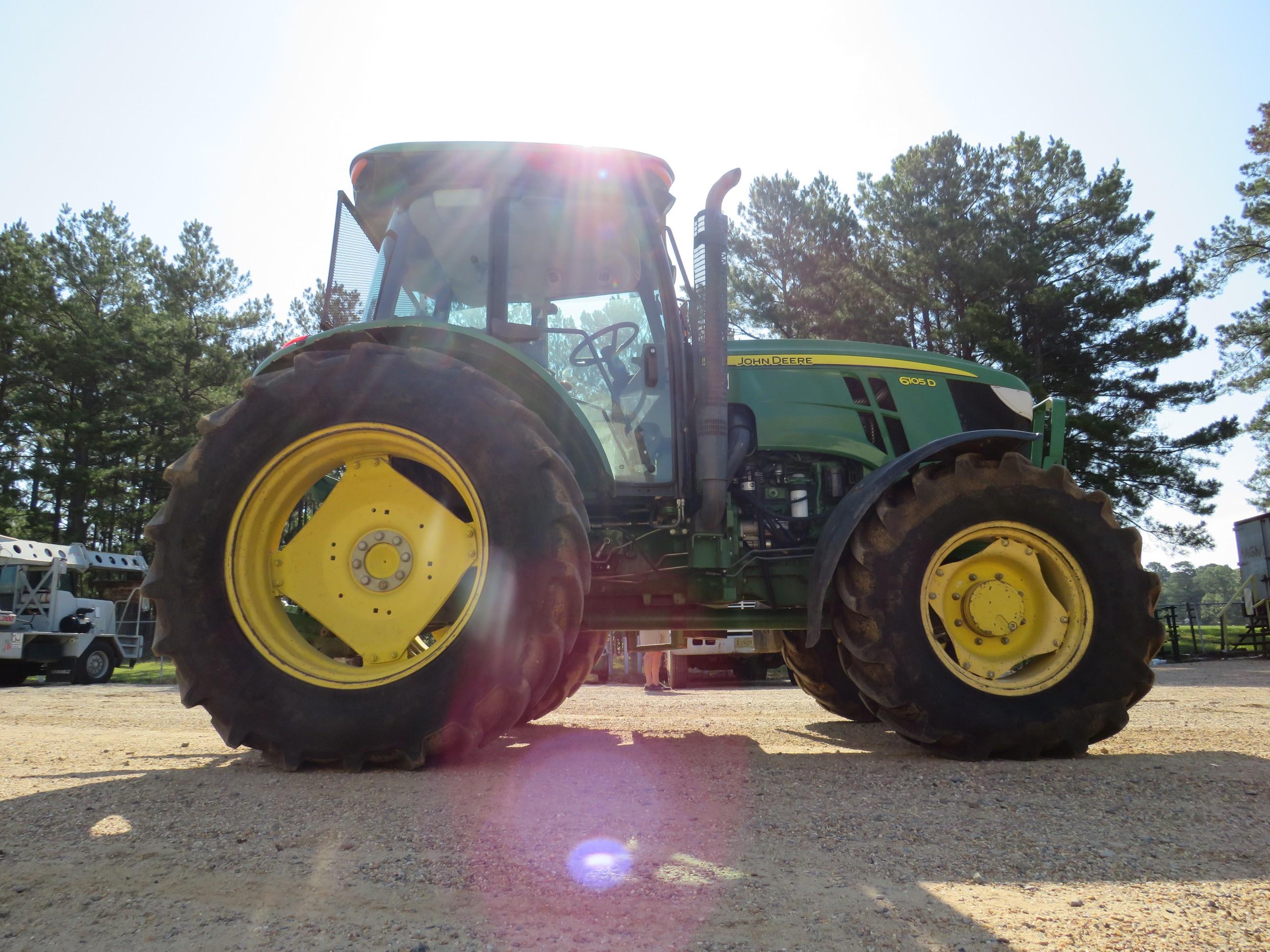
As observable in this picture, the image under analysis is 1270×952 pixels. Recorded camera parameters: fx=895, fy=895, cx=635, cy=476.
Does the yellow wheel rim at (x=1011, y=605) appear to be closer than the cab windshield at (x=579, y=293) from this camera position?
Yes

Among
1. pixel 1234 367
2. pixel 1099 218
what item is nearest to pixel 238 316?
pixel 1099 218

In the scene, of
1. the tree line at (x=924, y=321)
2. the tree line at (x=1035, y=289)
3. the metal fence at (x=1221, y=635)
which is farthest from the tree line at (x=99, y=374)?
the metal fence at (x=1221, y=635)

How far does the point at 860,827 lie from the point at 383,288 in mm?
3022

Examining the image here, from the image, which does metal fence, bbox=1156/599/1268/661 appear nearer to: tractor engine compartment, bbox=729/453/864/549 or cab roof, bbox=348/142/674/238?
tractor engine compartment, bbox=729/453/864/549

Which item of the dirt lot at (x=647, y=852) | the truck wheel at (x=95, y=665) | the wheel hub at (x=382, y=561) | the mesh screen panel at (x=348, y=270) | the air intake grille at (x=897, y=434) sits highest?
the mesh screen panel at (x=348, y=270)

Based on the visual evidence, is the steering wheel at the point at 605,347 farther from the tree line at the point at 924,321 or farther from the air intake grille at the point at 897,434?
the tree line at the point at 924,321

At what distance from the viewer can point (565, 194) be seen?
3963mm

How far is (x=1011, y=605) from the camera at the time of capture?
12.5 feet

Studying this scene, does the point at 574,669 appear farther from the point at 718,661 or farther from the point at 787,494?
the point at 718,661

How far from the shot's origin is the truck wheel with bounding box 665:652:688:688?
1065 centimetres

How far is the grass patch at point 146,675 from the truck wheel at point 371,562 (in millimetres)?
11268

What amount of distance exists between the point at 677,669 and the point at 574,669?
21.4 feet

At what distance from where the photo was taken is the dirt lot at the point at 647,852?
173cm

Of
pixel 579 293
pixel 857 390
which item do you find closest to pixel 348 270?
pixel 579 293
